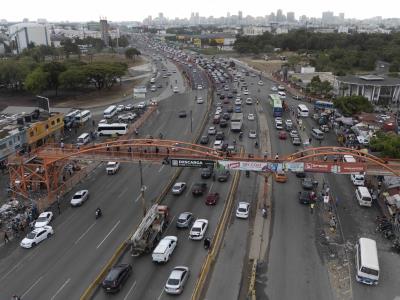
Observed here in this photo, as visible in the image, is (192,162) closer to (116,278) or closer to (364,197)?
(116,278)

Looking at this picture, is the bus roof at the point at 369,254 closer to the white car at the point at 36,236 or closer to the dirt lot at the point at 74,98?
→ the white car at the point at 36,236

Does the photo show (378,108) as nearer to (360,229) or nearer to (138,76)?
(360,229)

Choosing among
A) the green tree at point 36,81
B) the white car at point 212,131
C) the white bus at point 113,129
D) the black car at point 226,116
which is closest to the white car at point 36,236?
the white bus at point 113,129

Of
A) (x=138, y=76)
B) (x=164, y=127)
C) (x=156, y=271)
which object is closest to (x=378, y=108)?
(x=164, y=127)

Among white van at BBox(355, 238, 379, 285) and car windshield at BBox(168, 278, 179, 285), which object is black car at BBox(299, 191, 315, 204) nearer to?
white van at BBox(355, 238, 379, 285)

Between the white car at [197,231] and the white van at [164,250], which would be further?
the white car at [197,231]

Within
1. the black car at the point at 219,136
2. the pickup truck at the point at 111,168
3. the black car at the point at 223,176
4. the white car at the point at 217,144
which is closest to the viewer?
the black car at the point at 223,176

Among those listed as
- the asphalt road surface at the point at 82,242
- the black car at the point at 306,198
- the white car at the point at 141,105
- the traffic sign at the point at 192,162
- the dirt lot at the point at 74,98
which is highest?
the traffic sign at the point at 192,162

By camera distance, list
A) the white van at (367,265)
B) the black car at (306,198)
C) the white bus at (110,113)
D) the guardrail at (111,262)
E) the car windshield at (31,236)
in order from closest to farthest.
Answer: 1. the guardrail at (111,262)
2. the white van at (367,265)
3. the car windshield at (31,236)
4. the black car at (306,198)
5. the white bus at (110,113)
